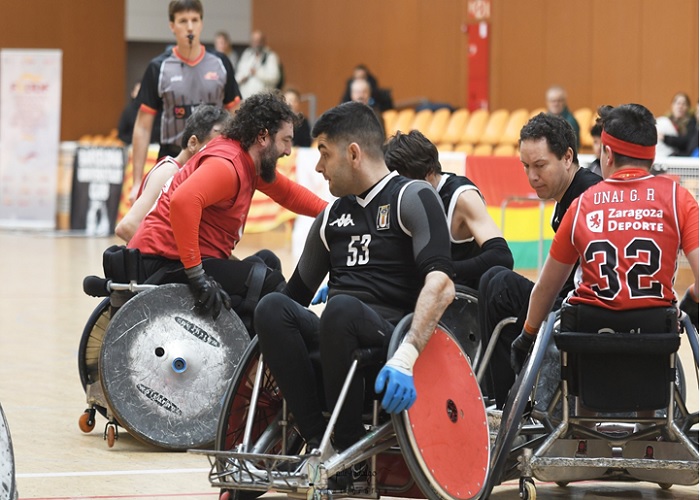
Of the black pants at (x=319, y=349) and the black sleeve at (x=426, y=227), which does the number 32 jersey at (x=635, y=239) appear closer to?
the black sleeve at (x=426, y=227)

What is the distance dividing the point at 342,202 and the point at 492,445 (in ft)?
2.91

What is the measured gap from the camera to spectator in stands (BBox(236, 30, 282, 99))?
19172 millimetres

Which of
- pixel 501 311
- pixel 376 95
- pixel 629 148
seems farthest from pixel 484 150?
pixel 629 148

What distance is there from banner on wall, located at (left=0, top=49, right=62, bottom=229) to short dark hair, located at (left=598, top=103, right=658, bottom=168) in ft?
44.2

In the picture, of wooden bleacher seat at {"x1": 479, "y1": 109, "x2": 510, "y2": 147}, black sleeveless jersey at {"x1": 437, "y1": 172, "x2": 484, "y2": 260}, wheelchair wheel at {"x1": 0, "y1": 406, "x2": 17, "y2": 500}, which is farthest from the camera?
wooden bleacher seat at {"x1": 479, "y1": 109, "x2": 510, "y2": 147}

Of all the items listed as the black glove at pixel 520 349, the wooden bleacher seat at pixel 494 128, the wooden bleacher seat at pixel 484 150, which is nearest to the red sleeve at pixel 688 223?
the black glove at pixel 520 349

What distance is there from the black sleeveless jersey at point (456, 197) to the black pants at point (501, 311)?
Answer: 426mm

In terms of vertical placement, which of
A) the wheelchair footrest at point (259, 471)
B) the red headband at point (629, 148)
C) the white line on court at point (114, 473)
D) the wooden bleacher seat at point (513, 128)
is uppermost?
the wooden bleacher seat at point (513, 128)

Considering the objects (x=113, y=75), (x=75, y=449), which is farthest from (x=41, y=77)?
(x=75, y=449)

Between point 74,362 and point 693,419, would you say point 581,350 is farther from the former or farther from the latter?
point 74,362

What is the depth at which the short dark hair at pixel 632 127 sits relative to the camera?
12.8 feet

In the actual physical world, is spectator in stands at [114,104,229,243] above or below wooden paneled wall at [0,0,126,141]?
below

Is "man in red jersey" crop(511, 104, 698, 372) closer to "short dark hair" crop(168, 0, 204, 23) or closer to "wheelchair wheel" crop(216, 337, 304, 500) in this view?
"wheelchair wheel" crop(216, 337, 304, 500)

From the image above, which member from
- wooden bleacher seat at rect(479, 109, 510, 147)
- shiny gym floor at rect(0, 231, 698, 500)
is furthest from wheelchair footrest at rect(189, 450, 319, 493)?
wooden bleacher seat at rect(479, 109, 510, 147)
